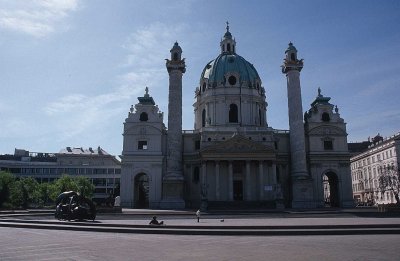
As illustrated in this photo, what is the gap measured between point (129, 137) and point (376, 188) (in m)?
55.5

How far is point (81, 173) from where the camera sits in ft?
349

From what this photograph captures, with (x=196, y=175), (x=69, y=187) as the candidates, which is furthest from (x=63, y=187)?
(x=196, y=175)

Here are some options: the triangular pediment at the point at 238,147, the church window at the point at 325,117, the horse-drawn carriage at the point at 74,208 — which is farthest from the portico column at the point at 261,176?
the horse-drawn carriage at the point at 74,208

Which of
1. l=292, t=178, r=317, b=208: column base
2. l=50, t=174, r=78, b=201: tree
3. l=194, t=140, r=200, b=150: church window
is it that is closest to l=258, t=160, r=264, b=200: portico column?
l=292, t=178, r=317, b=208: column base

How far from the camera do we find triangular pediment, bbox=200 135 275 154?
60375 millimetres

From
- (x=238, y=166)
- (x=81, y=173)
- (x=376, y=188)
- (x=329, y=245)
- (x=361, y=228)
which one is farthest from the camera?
(x=81, y=173)

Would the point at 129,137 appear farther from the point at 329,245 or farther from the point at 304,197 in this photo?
the point at 329,245

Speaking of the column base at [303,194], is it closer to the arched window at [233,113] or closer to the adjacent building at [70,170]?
the arched window at [233,113]

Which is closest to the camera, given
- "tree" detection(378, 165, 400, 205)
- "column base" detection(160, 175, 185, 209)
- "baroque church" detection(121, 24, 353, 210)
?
"column base" detection(160, 175, 185, 209)

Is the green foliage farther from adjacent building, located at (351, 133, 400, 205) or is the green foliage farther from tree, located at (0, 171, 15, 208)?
adjacent building, located at (351, 133, 400, 205)

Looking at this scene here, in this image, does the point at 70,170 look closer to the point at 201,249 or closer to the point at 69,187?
the point at 69,187

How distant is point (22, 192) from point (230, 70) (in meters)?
44.5

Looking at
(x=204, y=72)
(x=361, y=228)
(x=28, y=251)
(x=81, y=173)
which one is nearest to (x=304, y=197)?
(x=204, y=72)

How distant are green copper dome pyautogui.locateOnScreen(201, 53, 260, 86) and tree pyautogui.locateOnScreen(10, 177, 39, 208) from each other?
39.6 metres
